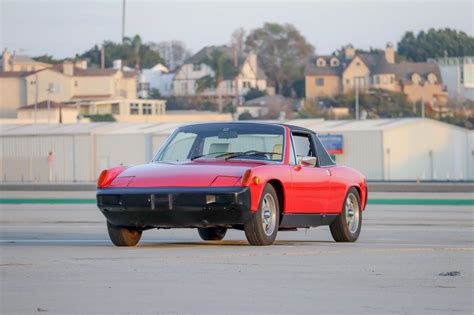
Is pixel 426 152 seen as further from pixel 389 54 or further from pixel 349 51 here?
pixel 349 51

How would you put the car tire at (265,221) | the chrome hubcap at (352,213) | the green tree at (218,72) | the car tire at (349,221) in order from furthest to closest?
the green tree at (218,72), the chrome hubcap at (352,213), the car tire at (349,221), the car tire at (265,221)

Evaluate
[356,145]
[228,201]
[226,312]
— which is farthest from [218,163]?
[356,145]

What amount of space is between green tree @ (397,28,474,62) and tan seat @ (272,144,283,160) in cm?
14660

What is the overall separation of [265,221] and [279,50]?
14876 centimetres

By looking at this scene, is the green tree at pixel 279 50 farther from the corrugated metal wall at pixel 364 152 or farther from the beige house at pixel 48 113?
the corrugated metal wall at pixel 364 152

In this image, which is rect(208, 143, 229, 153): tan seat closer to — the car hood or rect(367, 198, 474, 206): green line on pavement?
the car hood

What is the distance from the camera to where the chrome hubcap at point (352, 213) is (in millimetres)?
14297

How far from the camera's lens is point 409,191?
40.6 m

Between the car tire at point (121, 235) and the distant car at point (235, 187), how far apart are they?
0.01m

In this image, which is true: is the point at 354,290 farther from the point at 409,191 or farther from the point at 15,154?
the point at 15,154

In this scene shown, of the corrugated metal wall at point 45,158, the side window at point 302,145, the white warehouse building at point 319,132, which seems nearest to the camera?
the side window at point 302,145

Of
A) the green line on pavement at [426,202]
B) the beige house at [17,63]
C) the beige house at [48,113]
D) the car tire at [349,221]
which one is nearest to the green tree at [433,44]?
the beige house at [17,63]

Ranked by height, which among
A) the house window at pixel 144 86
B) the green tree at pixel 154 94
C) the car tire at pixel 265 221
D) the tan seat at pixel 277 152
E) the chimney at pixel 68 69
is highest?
the chimney at pixel 68 69

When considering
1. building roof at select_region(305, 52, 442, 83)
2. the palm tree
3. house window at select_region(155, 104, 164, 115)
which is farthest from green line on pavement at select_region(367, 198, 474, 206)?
the palm tree
